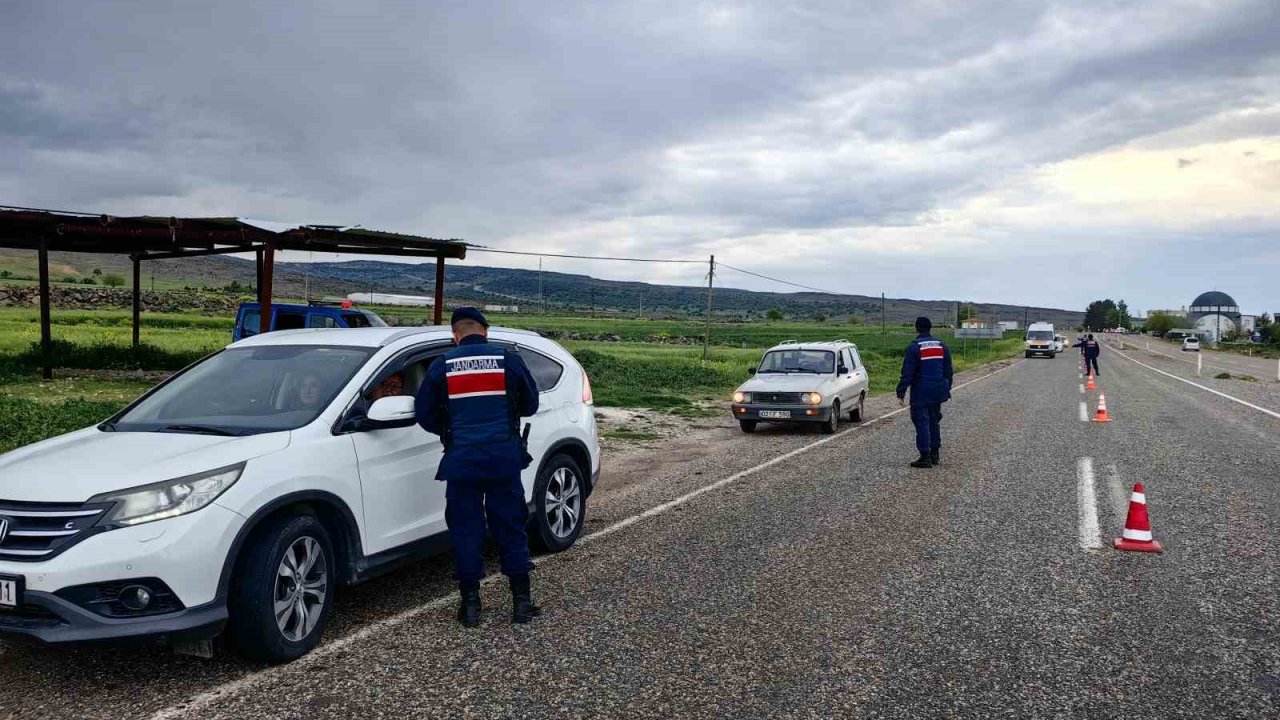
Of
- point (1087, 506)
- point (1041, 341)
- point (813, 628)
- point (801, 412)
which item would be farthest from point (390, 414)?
point (1041, 341)

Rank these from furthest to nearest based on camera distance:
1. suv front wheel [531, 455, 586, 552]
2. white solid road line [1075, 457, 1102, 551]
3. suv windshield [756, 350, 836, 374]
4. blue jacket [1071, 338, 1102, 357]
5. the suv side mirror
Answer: blue jacket [1071, 338, 1102, 357] < suv windshield [756, 350, 836, 374] < white solid road line [1075, 457, 1102, 551] < suv front wheel [531, 455, 586, 552] < the suv side mirror

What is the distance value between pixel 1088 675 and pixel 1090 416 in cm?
1533

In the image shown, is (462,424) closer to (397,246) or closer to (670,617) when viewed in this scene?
(670,617)

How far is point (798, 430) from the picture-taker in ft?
52.3

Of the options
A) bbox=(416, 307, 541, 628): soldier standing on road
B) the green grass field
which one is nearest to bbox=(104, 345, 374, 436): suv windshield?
bbox=(416, 307, 541, 628): soldier standing on road

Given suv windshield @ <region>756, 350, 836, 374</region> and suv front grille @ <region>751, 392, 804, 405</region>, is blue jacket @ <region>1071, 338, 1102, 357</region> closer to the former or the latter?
suv windshield @ <region>756, 350, 836, 374</region>

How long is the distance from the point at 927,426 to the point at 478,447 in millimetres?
7720

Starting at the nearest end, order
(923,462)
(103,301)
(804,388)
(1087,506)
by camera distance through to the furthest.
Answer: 1. (1087,506)
2. (923,462)
3. (804,388)
4. (103,301)

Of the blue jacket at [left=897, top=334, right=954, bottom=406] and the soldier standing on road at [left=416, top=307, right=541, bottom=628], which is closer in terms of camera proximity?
the soldier standing on road at [left=416, top=307, right=541, bottom=628]

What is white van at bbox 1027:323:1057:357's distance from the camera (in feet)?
200

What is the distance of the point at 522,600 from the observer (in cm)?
533

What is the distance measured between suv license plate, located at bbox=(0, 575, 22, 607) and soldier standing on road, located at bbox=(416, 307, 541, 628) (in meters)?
1.99

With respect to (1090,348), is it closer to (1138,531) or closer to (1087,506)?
(1087,506)

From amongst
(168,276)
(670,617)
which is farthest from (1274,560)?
(168,276)
